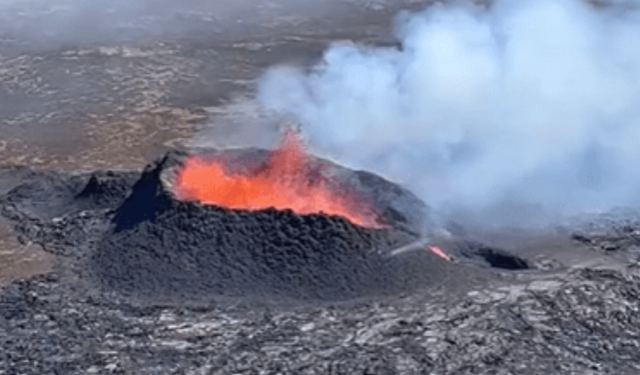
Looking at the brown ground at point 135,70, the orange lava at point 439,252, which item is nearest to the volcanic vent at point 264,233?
the orange lava at point 439,252

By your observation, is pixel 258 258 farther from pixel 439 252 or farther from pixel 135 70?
pixel 135 70

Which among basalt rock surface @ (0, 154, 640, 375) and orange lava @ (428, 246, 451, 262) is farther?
orange lava @ (428, 246, 451, 262)

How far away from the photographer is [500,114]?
607 inches

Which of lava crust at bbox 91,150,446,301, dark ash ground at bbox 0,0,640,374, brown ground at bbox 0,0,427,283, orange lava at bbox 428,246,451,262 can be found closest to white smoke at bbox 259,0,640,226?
dark ash ground at bbox 0,0,640,374

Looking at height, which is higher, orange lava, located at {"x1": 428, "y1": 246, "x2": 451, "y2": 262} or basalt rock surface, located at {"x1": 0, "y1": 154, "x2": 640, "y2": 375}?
orange lava, located at {"x1": 428, "y1": 246, "x2": 451, "y2": 262}

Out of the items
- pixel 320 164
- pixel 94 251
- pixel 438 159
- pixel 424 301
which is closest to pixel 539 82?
pixel 438 159

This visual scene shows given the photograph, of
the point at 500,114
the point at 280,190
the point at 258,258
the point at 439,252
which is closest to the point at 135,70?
the point at 500,114

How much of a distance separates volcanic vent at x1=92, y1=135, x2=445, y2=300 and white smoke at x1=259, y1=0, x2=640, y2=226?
1.64m

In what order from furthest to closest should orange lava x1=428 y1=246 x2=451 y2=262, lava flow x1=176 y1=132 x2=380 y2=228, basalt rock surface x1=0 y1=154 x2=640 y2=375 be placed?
lava flow x1=176 y1=132 x2=380 y2=228 < orange lava x1=428 y1=246 x2=451 y2=262 < basalt rock surface x1=0 y1=154 x2=640 y2=375

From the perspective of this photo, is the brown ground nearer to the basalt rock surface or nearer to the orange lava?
the basalt rock surface

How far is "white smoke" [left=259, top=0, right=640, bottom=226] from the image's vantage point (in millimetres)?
14273

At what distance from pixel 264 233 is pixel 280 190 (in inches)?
33.6

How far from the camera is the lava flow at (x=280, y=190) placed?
1249 centimetres

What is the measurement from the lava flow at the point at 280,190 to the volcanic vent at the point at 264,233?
12 mm
